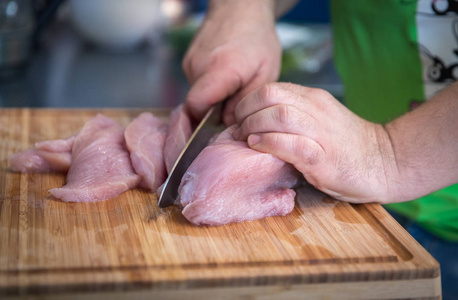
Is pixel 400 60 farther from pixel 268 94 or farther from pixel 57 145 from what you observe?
pixel 57 145

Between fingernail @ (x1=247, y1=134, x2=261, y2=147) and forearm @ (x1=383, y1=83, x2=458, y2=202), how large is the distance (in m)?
0.38

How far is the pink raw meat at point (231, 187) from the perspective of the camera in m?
1.47

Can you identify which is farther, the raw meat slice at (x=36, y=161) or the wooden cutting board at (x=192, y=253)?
the raw meat slice at (x=36, y=161)

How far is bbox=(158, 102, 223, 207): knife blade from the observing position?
1.55 metres

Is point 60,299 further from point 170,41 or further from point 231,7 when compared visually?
point 170,41

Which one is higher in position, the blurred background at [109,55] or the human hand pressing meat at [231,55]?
the human hand pressing meat at [231,55]

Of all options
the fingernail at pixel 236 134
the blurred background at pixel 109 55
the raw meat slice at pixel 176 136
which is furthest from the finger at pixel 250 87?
the blurred background at pixel 109 55

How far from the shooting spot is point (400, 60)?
81.5 inches

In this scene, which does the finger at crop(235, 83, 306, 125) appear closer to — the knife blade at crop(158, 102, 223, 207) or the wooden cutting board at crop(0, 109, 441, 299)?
the knife blade at crop(158, 102, 223, 207)

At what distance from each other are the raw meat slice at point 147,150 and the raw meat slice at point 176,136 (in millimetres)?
25

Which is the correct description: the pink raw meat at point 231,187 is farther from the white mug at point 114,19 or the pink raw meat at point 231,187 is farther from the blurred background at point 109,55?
the white mug at point 114,19

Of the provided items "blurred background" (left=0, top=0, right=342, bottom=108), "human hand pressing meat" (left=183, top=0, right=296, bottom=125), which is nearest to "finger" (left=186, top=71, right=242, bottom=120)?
"human hand pressing meat" (left=183, top=0, right=296, bottom=125)

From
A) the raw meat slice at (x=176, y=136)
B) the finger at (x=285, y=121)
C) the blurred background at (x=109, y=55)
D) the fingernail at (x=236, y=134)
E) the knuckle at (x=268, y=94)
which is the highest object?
the knuckle at (x=268, y=94)

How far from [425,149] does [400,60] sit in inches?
24.5
